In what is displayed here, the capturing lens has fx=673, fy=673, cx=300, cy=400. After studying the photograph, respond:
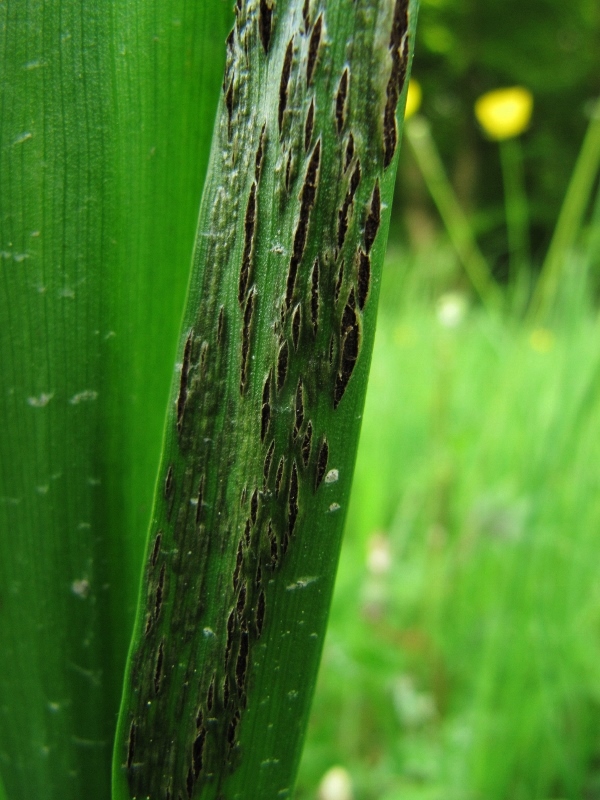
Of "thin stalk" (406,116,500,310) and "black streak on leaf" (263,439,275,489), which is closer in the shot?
"black streak on leaf" (263,439,275,489)

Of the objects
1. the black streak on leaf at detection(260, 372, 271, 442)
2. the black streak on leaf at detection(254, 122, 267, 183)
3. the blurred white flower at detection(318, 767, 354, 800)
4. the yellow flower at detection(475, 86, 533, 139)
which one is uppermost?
the yellow flower at detection(475, 86, 533, 139)

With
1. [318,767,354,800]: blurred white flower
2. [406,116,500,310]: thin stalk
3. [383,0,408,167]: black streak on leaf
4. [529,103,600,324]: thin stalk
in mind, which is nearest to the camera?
[383,0,408,167]: black streak on leaf

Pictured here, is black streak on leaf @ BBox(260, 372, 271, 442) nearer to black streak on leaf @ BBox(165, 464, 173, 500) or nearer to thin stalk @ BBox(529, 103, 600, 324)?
black streak on leaf @ BBox(165, 464, 173, 500)

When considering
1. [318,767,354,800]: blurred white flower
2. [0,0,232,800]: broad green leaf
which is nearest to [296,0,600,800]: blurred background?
[318,767,354,800]: blurred white flower

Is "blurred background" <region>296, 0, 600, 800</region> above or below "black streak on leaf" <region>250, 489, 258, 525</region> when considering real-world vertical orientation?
below

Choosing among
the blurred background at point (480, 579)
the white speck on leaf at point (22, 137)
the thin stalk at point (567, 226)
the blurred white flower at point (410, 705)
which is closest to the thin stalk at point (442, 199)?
the blurred background at point (480, 579)

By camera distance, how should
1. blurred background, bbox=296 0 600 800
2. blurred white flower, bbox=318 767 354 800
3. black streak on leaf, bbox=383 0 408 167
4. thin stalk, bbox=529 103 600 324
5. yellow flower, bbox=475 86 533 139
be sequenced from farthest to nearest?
yellow flower, bbox=475 86 533 139, thin stalk, bbox=529 103 600 324, blurred background, bbox=296 0 600 800, blurred white flower, bbox=318 767 354 800, black streak on leaf, bbox=383 0 408 167

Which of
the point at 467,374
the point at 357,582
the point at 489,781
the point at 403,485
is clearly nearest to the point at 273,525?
the point at 489,781
